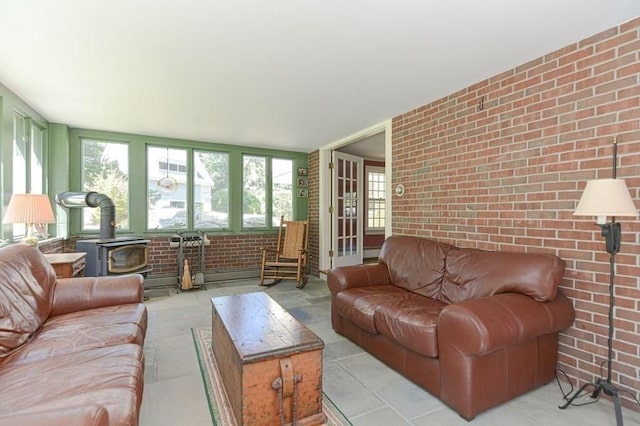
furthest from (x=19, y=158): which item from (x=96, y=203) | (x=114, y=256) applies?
(x=114, y=256)

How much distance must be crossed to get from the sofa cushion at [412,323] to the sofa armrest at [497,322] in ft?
0.26

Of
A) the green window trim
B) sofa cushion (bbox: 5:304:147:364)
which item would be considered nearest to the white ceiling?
the green window trim

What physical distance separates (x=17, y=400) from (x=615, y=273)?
3.08m

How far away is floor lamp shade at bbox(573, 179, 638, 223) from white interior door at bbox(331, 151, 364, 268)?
12.8ft

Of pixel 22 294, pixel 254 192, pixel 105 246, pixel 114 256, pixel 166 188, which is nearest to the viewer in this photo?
pixel 22 294

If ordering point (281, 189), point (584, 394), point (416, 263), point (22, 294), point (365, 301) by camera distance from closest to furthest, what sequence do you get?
1. point (22, 294)
2. point (584, 394)
3. point (365, 301)
4. point (416, 263)
5. point (281, 189)

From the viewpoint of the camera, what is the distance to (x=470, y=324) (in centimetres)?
164

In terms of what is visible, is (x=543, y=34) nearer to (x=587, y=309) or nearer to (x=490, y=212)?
(x=490, y=212)

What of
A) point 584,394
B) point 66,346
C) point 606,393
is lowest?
point 584,394

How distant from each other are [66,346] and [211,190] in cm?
374

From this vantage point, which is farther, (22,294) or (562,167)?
(562,167)

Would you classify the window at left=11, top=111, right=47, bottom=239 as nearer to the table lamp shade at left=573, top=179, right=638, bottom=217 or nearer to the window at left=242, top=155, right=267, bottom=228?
the window at left=242, top=155, right=267, bottom=228

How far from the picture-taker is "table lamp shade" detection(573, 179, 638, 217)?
1.58m

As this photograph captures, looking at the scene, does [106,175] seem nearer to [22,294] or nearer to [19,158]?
[19,158]
